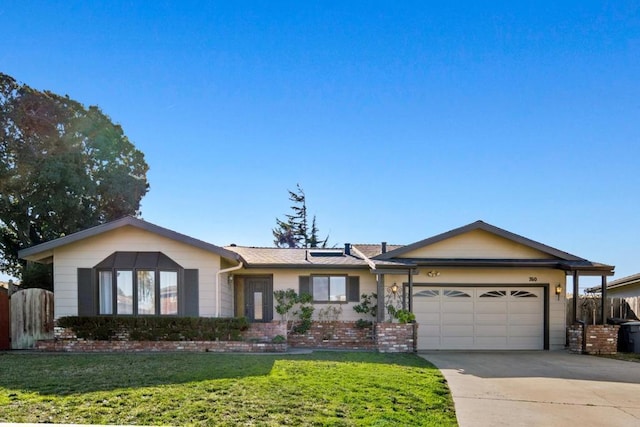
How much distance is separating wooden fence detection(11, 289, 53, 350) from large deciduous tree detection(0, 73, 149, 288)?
33.2 feet

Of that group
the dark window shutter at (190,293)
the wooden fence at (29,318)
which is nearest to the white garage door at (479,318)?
the dark window shutter at (190,293)

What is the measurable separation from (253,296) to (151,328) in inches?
161

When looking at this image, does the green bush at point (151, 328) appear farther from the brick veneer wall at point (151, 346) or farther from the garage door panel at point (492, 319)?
the garage door panel at point (492, 319)

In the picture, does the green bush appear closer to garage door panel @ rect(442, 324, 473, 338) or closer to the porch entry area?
the porch entry area

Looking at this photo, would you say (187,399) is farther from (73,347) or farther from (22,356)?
(73,347)

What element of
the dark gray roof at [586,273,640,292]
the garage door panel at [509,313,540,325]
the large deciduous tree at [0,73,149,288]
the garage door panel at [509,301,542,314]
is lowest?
the garage door panel at [509,313,540,325]

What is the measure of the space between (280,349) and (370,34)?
942 cm

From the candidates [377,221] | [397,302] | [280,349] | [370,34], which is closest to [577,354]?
[397,302]

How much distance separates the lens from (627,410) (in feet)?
23.0

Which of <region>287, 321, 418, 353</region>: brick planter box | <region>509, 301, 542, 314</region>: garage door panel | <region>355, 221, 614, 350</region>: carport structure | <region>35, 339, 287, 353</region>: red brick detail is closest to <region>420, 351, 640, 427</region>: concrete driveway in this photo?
<region>355, 221, 614, 350</region>: carport structure

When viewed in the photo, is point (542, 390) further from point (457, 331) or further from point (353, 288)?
point (353, 288)

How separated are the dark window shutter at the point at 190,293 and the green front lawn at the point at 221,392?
3.16 metres

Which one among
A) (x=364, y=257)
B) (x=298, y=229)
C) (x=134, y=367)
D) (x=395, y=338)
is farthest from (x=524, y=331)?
(x=298, y=229)

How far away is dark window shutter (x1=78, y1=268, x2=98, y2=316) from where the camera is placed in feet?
45.2
